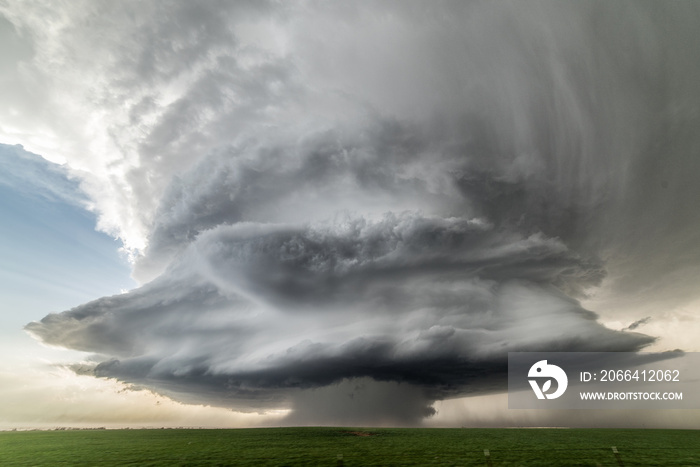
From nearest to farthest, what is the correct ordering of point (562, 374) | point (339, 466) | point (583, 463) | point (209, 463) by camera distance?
point (339, 466)
point (583, 463)
point (209, 463)
point (562, 374)

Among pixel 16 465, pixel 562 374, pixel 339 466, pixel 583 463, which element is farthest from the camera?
pixel 562 374

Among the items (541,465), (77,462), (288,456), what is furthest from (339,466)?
(77,462)

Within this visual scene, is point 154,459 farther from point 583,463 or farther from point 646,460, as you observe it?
point 646,460

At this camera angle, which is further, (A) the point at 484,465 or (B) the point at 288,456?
(B) the point at 288,456

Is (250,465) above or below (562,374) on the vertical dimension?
below

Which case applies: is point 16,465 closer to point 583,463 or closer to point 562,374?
point 583,463

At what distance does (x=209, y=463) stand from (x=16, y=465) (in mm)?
41677

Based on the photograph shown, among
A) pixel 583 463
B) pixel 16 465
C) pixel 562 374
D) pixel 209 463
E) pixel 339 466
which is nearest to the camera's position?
pixel 339 466

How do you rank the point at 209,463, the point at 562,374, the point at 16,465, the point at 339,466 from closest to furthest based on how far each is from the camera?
the point at 339,466
the point at 209,463
the point at 16,465
the point at 562,374

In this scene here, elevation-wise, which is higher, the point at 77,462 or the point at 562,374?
the point at 562,374

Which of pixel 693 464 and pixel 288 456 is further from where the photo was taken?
pixel 288 456

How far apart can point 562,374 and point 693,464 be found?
38.6 metres

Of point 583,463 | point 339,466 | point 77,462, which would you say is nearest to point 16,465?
point 77,462

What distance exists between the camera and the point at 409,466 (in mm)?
63312
